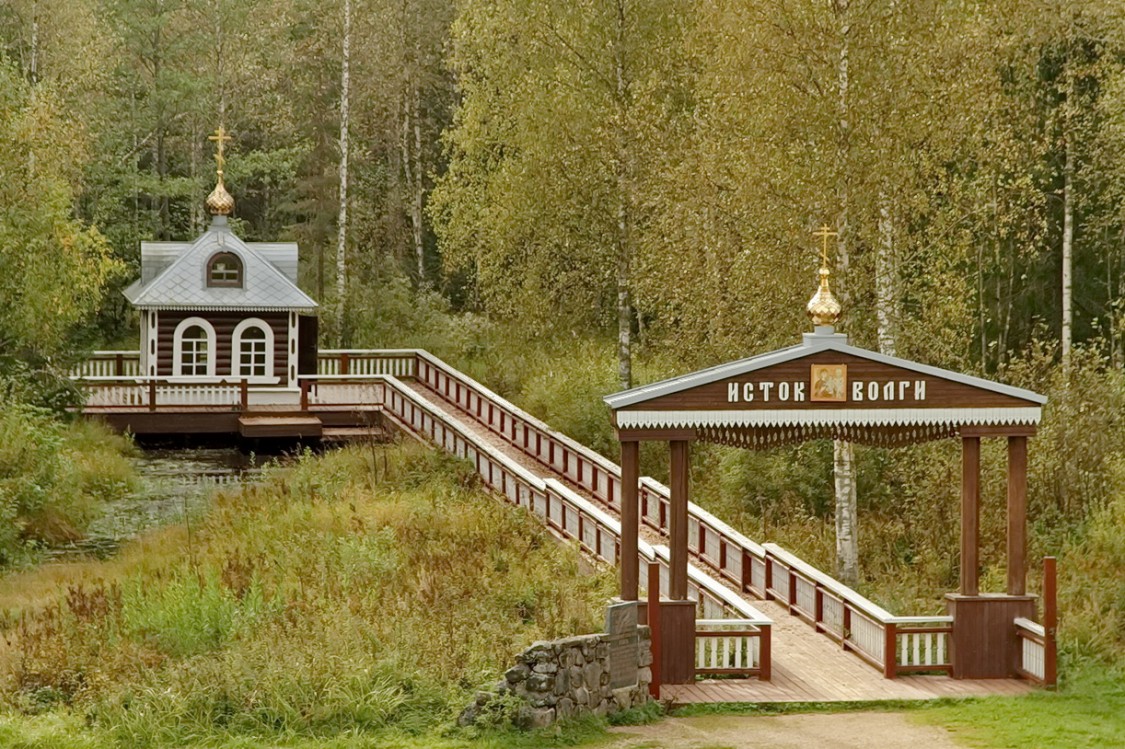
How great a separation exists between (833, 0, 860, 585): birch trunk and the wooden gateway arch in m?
4.61

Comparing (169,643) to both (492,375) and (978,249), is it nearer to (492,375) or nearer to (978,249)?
(978,249)

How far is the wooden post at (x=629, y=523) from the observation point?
1848cm

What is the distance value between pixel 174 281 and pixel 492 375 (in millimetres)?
7861

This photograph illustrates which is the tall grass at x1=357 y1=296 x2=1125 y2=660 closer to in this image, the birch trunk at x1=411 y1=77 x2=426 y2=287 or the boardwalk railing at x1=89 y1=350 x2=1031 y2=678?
the boardwalk railing at x1=89 y1=350 x2=1031 y2=678

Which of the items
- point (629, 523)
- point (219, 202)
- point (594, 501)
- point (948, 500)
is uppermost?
point (219, 202)

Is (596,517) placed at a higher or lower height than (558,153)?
lower

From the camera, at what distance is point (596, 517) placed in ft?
80.7

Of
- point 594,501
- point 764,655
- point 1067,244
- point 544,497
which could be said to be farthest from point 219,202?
point 764,655

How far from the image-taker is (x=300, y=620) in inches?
761

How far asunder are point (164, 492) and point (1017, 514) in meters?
19.0

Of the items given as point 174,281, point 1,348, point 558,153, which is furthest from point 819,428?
point 174,281

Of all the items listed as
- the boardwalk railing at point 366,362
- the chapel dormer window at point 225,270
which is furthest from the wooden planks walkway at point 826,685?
the chapel dormer window at point 225,270

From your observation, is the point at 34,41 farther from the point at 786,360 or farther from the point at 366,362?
the point at 786,360

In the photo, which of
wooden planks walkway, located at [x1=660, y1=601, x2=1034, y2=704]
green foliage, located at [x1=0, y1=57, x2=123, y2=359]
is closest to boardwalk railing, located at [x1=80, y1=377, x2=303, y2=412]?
green foliage, located at [x1=0, y1=57, x2=123, y2=359]
